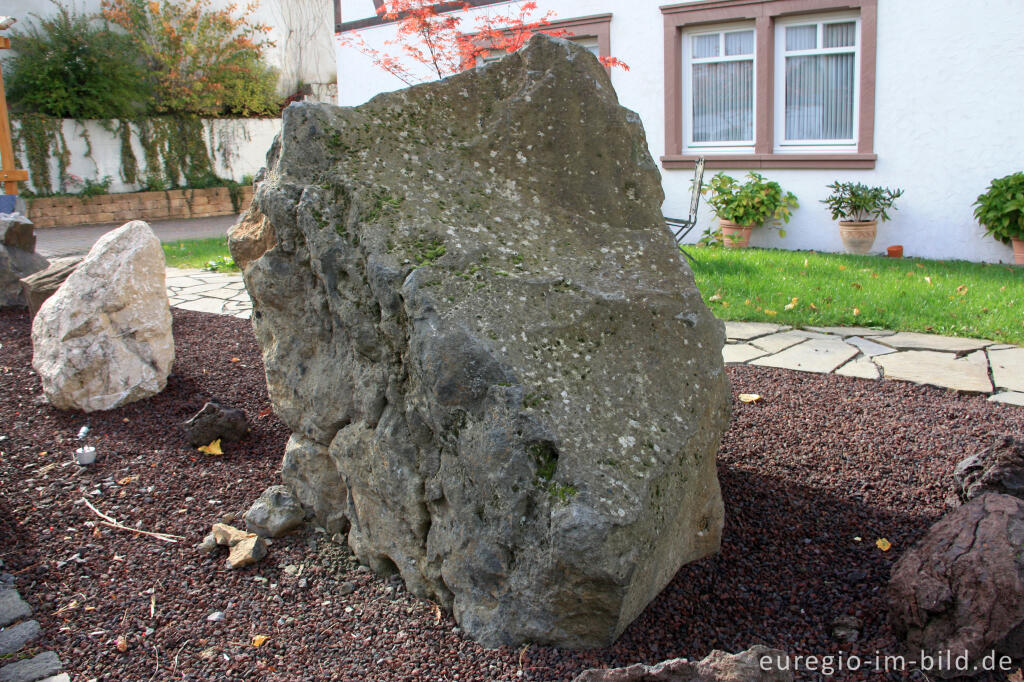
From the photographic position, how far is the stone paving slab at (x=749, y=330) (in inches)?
218

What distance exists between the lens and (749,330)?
569 centimetres

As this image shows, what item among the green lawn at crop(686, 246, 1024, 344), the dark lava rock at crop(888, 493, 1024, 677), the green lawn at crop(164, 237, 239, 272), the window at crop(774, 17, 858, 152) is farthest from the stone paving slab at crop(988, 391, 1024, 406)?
the green lawn at crop(164, 237, 239, 272)

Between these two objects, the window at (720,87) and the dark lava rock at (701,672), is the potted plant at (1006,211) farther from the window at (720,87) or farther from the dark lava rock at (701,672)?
the dark lava rock at (701,672)

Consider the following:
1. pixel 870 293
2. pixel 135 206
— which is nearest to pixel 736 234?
pixel 870 293

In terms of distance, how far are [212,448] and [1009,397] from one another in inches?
160

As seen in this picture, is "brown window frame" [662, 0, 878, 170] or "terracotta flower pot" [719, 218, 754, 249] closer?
"brown window frame" [662, 0, 878, 170]

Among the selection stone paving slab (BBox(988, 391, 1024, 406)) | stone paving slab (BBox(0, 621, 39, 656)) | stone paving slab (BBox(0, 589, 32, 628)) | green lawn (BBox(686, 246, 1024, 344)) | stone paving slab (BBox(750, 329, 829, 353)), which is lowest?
stone paving slab (BBox(0, 621, 39, 656))

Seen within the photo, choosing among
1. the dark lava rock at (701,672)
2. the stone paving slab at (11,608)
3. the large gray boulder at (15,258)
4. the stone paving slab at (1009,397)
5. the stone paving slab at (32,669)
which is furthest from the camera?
the large gray boulder at (15,258)

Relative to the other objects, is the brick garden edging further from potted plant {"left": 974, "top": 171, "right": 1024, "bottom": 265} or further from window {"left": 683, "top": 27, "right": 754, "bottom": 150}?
potted plant {"left": 974, "top": 171, "right": 1024, "bottom": 265}

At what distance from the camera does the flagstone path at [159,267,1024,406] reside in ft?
14.2

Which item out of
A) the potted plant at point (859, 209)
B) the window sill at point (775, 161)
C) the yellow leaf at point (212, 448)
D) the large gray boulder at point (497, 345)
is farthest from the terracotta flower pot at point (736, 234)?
the yellow leaf at point (212, 448)

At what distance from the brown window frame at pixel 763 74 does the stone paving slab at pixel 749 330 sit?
4373mm

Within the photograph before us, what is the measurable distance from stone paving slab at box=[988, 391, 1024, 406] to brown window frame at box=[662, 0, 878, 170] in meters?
5.68

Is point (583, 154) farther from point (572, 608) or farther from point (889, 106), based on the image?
point (889, 106)
